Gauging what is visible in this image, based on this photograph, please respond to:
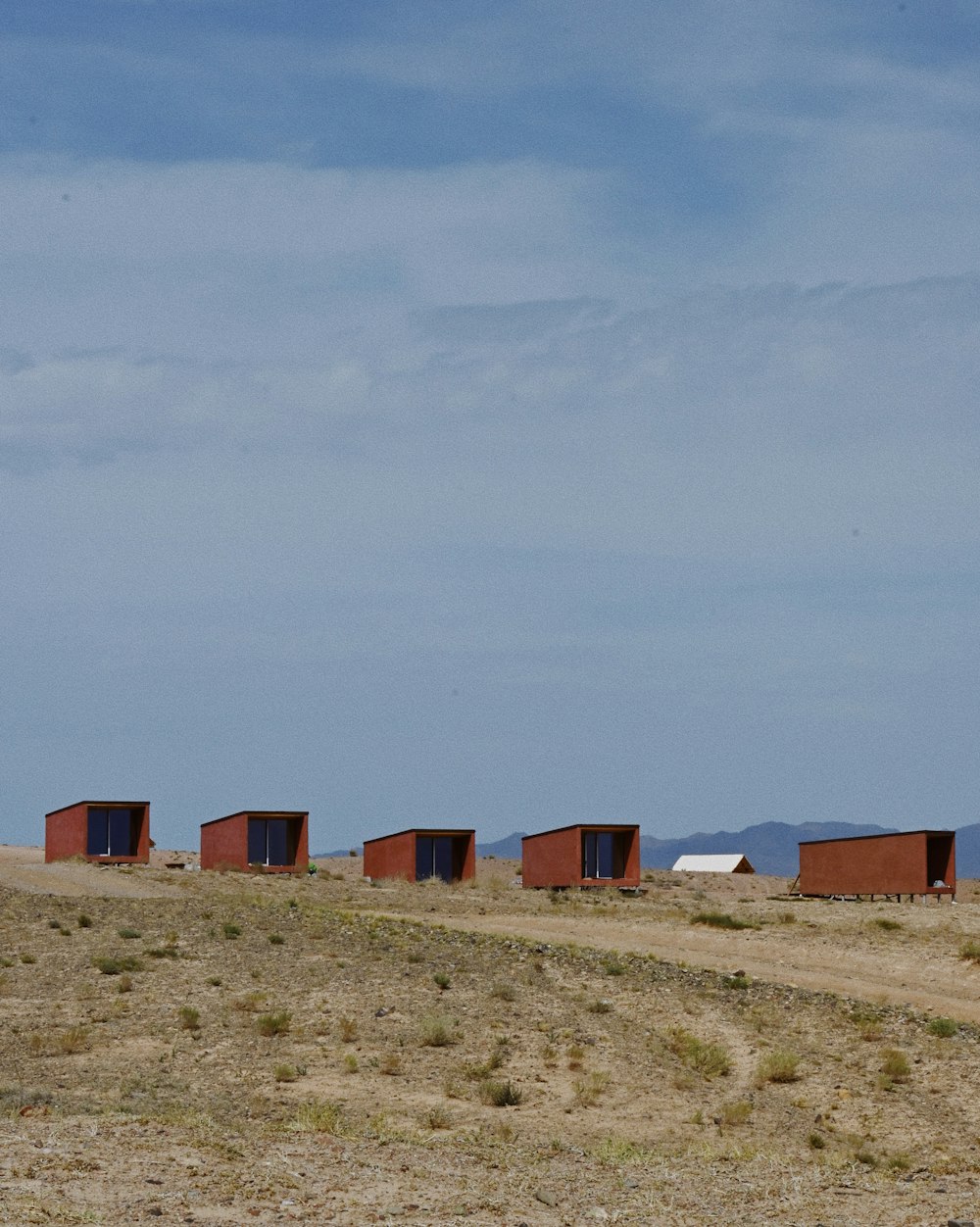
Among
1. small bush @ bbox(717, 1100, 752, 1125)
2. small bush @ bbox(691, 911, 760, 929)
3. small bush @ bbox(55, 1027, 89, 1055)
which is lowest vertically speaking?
small bush @ bbox(717, 1100, 752, 1125)

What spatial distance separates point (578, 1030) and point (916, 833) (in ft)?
118

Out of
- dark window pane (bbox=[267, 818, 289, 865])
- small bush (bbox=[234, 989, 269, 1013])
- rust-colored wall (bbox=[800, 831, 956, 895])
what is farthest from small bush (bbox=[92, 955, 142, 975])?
rust-colored wall (bbox=[800, 831, 956, 895])

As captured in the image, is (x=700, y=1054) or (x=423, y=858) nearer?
(x=700, y=1054)

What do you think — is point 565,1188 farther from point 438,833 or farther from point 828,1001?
point 438,833

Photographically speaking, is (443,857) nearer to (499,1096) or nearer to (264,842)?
(264,842)

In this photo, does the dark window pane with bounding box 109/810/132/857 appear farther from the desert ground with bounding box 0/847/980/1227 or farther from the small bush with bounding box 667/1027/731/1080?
the small bush with bounding box 667/1027/731/1080

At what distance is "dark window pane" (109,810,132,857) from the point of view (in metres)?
61.6

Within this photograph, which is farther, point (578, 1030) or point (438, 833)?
point (438, 833)

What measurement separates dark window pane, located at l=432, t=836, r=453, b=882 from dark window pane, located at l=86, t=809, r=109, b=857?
44.5 ft

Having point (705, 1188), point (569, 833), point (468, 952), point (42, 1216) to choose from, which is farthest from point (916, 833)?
point (42, 1216)

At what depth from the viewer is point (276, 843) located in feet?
→ 210

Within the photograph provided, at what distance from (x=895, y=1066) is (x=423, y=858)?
4180 cm

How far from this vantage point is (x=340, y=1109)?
68.4ft

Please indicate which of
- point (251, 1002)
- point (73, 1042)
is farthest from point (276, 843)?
point (73, 1042)
